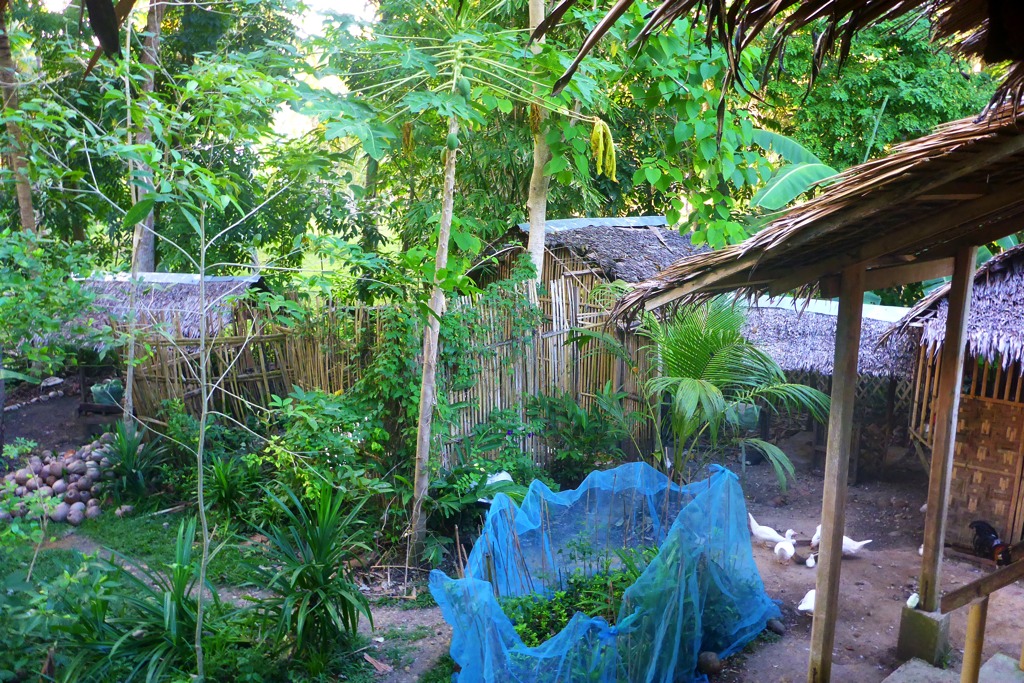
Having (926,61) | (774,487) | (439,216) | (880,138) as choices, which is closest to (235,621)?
(439,216)

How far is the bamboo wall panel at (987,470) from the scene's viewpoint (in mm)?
6363

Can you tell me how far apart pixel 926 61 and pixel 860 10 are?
1084cm

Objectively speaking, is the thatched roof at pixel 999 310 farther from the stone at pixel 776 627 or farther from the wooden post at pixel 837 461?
the wooden post at pixel 837 461

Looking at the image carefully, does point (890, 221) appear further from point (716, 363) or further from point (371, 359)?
point (371, 359)

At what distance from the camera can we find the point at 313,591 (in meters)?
3.98

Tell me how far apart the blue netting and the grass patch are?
368 millimetres

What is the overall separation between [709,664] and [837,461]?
59.7 inches

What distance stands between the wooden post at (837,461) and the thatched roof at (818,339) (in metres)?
4.16

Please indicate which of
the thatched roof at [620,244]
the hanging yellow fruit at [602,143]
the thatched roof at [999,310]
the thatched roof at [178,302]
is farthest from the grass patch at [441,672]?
the thatched roof at [999,310]

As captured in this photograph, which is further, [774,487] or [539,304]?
[774,487]

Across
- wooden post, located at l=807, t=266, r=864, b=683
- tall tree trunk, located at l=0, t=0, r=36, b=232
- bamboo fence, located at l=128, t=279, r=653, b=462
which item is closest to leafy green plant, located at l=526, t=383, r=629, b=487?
bamboo fence, located at l=128, t=279, r=653, b=462

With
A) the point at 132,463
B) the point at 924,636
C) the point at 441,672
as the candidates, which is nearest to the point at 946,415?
the point at 924,636

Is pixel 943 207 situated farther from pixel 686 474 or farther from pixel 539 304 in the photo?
pixel 539 304

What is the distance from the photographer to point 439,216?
5449 millimetres
